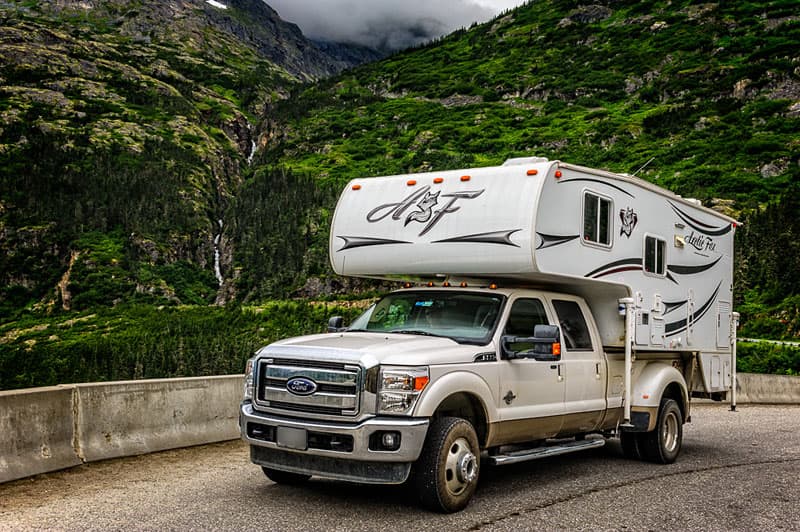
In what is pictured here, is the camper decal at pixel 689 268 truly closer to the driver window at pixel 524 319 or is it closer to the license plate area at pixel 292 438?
the driver window at pixel 524 319

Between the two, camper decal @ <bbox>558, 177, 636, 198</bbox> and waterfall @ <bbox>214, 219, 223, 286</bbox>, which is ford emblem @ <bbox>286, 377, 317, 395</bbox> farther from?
waterfall @ <bbox>214, 219, 223, 286</bbox>

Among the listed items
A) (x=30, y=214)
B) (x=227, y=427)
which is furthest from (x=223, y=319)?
Answer: (x=227, y=427)

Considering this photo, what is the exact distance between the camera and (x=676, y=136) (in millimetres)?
109312

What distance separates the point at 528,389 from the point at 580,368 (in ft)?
3.62

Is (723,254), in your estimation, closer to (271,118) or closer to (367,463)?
(367,463)

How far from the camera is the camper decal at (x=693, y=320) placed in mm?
11117

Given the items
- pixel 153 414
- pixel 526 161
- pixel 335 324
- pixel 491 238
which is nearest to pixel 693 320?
pixel 526 161

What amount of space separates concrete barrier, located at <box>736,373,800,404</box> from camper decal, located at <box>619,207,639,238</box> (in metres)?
11.4

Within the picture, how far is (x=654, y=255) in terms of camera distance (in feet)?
35.8

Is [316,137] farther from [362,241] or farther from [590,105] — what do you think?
[362,241]

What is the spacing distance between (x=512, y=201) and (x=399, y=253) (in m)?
1.44

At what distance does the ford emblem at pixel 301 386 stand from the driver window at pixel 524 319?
2120 mm

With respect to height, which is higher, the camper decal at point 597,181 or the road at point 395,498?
the camper decal at point 597,181

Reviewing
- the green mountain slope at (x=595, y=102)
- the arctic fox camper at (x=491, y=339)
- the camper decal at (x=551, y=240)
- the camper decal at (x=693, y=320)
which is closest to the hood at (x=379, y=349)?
the arctic fox camper at (x=491, y=339)
